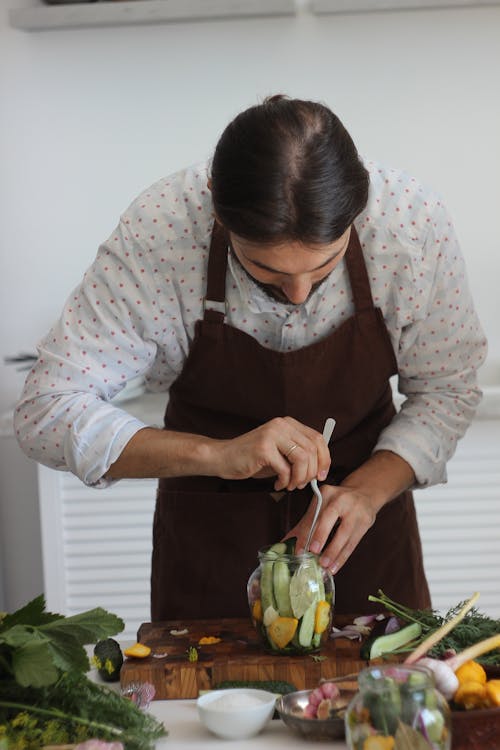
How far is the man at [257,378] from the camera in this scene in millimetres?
1652

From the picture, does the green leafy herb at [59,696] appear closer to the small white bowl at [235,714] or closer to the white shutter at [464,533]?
the small white bowl at [235,714]

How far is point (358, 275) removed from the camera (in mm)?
1774

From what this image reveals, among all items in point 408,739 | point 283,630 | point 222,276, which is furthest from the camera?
point 222,276

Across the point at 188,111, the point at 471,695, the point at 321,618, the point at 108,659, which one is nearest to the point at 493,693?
the point at 471,695

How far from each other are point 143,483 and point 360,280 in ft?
3.99

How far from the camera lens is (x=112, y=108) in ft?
9.80

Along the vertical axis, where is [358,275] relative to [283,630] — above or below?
above

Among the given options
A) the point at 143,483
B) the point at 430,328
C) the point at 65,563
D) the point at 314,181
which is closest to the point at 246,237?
the point at 314,181

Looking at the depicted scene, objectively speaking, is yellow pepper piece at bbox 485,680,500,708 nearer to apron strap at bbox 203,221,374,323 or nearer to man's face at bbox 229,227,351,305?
man's face at bbox 229,227,351,305

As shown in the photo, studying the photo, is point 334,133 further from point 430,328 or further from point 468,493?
point 468,493

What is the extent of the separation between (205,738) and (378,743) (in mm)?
305

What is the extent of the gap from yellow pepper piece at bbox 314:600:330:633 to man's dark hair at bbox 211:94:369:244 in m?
0.49

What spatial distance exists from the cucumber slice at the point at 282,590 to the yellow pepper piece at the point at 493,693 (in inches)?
12.3

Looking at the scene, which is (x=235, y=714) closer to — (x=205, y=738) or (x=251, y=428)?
(x=205, y=738)
